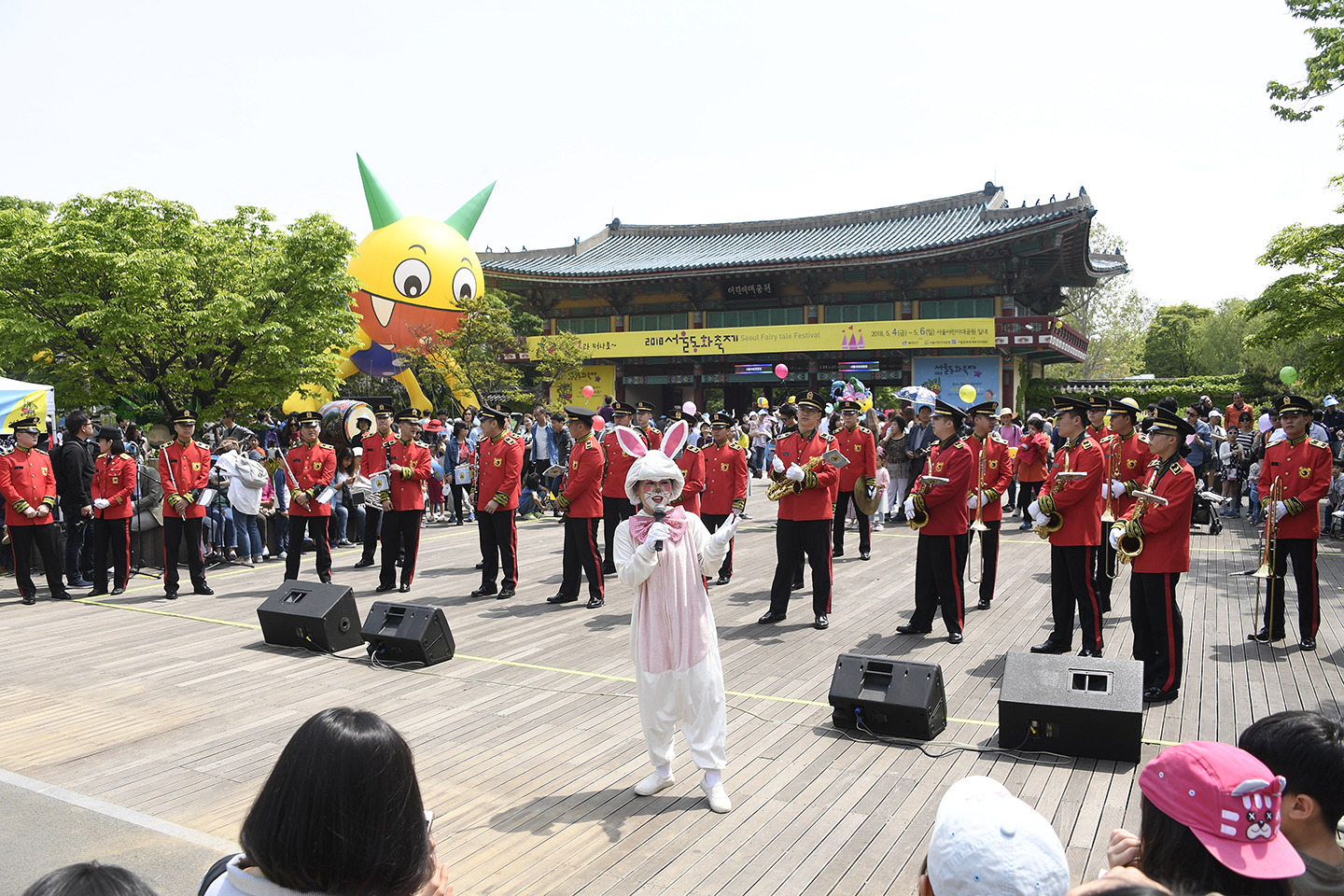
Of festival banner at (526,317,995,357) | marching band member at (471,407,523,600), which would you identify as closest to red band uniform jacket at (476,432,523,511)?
marching band member at (471,407,523,600)

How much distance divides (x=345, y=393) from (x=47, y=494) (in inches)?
991

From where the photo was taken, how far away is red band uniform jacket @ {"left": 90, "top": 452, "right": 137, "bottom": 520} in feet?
30.5

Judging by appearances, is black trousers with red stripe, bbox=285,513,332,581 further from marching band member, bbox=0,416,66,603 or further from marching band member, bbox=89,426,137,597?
marching band member, bbox=0,416,66,603

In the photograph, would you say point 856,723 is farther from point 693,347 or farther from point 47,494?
point 693,347

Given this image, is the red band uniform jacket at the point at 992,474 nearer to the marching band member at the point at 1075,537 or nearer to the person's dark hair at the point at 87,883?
the marching band member at the point at 1075,537

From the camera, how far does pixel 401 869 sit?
178 centimetres

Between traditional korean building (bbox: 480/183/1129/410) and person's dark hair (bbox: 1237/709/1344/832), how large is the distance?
27970 mm

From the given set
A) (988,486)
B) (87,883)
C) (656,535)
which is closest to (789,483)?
(988,486)

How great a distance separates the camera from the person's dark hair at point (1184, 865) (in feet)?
6.01

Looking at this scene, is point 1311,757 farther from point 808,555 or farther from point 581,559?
point 581,559

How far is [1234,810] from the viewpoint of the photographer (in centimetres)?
183

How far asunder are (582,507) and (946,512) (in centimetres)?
378

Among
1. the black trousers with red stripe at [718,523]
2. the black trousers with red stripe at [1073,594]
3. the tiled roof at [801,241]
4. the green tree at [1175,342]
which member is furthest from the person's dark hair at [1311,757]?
the green tree at [1175,342]

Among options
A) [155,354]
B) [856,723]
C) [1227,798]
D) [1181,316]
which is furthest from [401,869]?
[1181,316]
